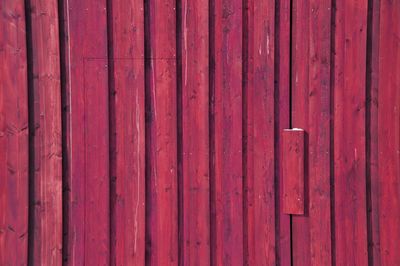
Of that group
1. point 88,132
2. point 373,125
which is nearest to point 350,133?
point 373,125

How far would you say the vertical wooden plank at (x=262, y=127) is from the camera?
2.87m

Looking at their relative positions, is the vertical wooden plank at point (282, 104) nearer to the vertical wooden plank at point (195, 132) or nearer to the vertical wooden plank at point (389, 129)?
the vertical wooden plank at point (195, 132)

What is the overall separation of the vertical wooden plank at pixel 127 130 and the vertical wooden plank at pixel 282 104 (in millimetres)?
903

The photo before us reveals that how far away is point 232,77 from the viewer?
2.90m

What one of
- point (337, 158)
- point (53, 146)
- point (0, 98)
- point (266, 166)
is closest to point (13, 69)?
point (0, 98)

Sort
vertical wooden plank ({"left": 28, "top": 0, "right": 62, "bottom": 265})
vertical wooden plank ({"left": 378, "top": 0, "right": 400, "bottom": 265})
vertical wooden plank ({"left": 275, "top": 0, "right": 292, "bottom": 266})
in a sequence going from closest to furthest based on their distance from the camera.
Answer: vertical wooden plank ({"left": 378, "top": 0, "right": 400, "bottom": 265}) < vertical wooden plank ({"left": 275, "top": 0, "right": 292, "bottom": 266}) < vertical wooden plank ({"left": 28, "top": 0, "right": 62, "bottom": 265})

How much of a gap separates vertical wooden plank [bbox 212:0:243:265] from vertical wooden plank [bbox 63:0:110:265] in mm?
759

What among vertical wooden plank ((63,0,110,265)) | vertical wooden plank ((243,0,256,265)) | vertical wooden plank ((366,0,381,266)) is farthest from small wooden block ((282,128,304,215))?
vertical wooden plank ((63,0,110,265))

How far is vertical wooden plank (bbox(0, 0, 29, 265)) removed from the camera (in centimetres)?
292

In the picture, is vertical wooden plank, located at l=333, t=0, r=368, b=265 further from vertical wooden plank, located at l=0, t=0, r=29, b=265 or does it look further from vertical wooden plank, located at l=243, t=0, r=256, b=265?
vertical wooden plank, located at l=0, t=0, r=29, b=265

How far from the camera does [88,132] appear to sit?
9.75 feet

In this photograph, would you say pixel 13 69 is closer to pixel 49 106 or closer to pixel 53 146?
pixel 49 106

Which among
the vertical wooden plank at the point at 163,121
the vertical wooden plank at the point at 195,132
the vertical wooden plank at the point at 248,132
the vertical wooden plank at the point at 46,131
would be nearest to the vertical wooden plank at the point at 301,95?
the vertical wooden plank at the point at 248,132

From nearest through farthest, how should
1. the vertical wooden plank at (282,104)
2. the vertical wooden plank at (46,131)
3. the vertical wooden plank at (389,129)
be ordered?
1. the vertical wooden plank at (389,129)
2. the vertical wooden plank at (282,104)
3. the vertical wooden plank at (46,131)
